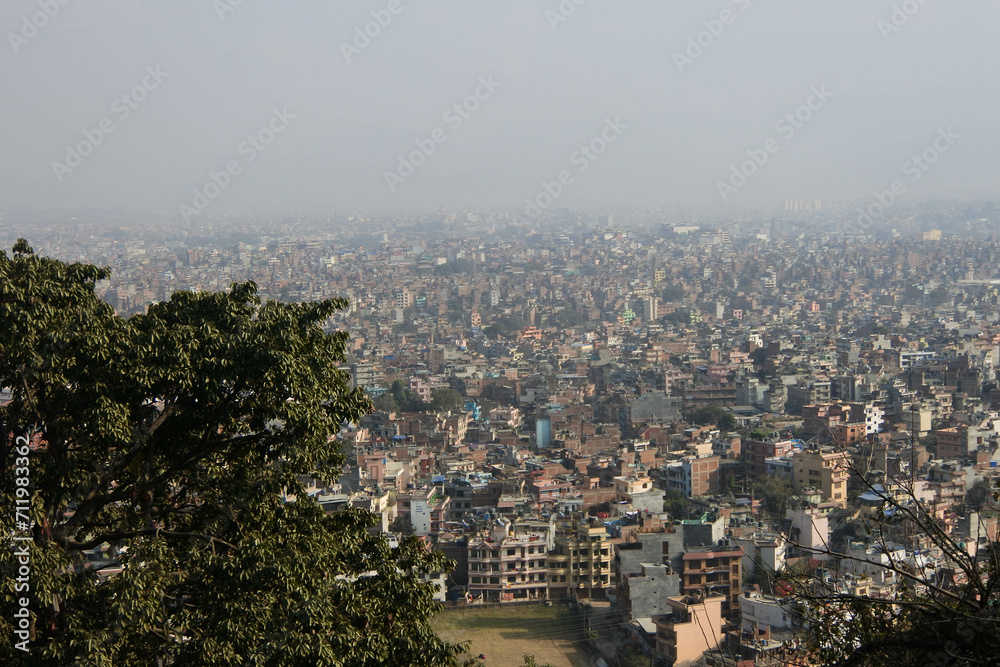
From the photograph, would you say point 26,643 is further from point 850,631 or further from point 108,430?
point 850,631


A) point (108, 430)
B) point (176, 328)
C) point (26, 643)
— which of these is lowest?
point (26, 643)

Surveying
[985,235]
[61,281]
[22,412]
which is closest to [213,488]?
[22,412]

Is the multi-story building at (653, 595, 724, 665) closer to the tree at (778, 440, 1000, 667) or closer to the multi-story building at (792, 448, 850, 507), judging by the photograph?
the multi-story building at (792, 448, 850, 507)

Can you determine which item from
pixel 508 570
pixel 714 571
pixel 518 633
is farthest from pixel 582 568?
pixel 714 571

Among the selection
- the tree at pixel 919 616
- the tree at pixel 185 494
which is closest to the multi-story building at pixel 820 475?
the tree at pixel 185 494

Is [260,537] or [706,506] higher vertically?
[260,537]
